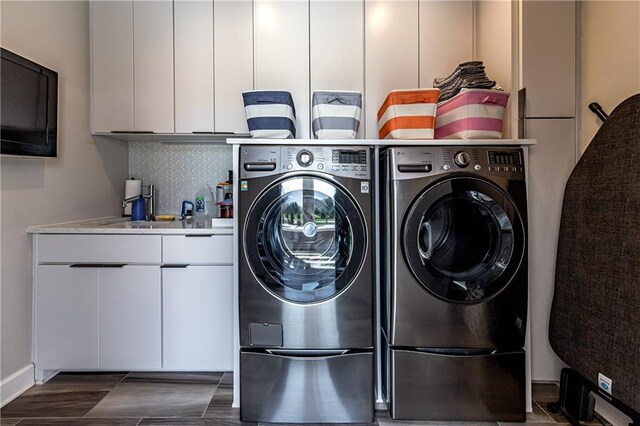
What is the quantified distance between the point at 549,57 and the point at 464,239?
107 centimetres

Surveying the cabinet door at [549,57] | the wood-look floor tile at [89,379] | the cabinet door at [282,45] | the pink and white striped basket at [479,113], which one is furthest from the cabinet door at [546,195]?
the wood-look floor tile at [89,379]

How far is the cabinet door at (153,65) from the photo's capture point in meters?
2.29

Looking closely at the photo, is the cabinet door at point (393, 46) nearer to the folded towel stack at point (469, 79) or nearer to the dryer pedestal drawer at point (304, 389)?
the folded towel stack at point (469, 79)

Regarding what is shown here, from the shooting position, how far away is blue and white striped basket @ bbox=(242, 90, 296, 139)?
1704 mm

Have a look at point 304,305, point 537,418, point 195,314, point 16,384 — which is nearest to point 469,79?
point 304,305

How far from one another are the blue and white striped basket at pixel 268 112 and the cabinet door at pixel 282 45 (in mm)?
655

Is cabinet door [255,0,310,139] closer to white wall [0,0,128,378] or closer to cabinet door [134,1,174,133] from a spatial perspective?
cabinet door [134,1,174,133]

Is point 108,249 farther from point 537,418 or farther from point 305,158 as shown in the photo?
point 537,418

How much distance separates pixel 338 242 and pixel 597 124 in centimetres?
137

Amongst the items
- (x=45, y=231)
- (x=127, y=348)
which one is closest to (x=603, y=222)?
(x=127, y=348)

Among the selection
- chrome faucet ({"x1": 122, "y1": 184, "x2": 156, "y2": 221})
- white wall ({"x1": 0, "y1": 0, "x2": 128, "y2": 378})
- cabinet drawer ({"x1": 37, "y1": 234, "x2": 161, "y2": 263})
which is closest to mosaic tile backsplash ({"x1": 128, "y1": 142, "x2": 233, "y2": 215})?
chrome faucet ({"x1": 122, "y1": 184, "x2": 156, "y2": 221})

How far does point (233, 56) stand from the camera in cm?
232

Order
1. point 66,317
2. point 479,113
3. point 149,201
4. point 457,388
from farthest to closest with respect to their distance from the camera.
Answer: point 149,201
point 66,317
point 479,113
point 457,388

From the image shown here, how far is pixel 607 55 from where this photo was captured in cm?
162
